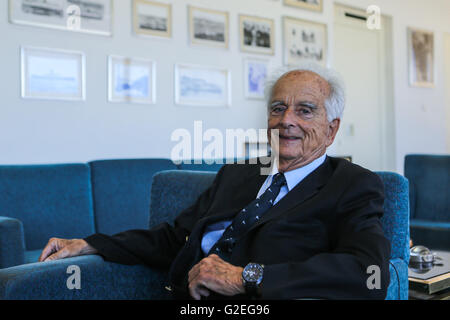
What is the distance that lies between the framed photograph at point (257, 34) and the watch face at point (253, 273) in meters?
3.32

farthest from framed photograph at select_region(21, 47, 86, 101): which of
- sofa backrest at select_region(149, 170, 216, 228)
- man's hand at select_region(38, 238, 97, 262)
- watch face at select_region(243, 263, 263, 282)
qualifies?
watch face at select_region(243, 263, 263, 282)

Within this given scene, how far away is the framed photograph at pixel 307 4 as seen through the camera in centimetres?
459

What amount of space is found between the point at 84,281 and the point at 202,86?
2.83m

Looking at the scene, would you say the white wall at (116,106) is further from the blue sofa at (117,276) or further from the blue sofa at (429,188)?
the blue sofa at (117,276)

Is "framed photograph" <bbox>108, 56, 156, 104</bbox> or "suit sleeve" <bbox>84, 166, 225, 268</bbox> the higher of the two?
"framed photograph" <bbox>108, 56, 156, 104</bbox>

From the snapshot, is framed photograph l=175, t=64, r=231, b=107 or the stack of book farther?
framed photograph l=175, t=64, r=231, b=107

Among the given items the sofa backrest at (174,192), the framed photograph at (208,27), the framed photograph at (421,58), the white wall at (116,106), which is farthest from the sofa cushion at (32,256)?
the framed photograph at (421,58)

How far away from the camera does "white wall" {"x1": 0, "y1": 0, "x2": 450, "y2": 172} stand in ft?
10.3

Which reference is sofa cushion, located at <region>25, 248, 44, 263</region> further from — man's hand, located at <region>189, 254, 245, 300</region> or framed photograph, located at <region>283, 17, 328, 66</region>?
framed photograph, located at <region>283, 17, 328, 66</region>

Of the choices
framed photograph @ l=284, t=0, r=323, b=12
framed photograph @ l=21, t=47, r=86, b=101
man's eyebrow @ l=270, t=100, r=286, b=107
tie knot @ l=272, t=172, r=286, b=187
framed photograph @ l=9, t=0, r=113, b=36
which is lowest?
tie knot @ l=272, t=172, r=286, b=187

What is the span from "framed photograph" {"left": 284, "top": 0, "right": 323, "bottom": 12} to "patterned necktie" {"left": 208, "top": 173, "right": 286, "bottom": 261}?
3.50 m

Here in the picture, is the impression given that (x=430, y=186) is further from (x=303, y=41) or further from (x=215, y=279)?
(x=215, y=279)

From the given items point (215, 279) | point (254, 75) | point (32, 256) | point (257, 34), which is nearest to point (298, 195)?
point (215, 279)

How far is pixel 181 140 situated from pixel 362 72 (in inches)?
106
